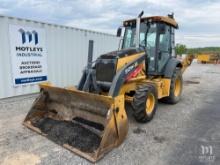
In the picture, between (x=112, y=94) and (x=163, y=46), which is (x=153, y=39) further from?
(x=112, y=94)

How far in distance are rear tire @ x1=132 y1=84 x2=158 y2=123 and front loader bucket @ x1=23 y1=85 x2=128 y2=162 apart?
0.80 m

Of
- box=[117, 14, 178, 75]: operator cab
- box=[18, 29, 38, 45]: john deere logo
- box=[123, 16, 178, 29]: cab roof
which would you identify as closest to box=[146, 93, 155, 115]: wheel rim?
box=[117, 14, 178, 75]: operator cab

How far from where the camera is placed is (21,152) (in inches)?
144

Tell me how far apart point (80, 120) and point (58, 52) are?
185 inches

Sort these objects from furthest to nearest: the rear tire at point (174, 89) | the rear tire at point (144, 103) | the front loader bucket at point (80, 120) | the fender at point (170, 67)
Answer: the rear tire at point (174, 89), the fender at point (170, 67), the rear tire at point (144, 103), the front loader bucket at point (80, 120)

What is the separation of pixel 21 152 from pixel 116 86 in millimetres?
2040

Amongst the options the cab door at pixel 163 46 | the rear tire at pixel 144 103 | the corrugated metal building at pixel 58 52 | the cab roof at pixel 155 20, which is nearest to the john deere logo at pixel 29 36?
the corrugated metal building at pixel 58 52

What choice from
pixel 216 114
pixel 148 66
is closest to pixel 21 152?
pixel 148 66

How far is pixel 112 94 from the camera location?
4.24m

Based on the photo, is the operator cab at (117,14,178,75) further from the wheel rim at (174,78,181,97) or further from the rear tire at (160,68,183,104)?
the wheel rim at (174,78,181,97)

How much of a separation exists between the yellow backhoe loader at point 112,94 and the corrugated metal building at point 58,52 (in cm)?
253

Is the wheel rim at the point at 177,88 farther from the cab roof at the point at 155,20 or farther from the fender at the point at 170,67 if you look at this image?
the cab roof at the point at 155,20

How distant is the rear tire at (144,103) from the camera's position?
→ 459cm

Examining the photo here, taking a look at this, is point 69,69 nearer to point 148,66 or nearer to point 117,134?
point 148,66
